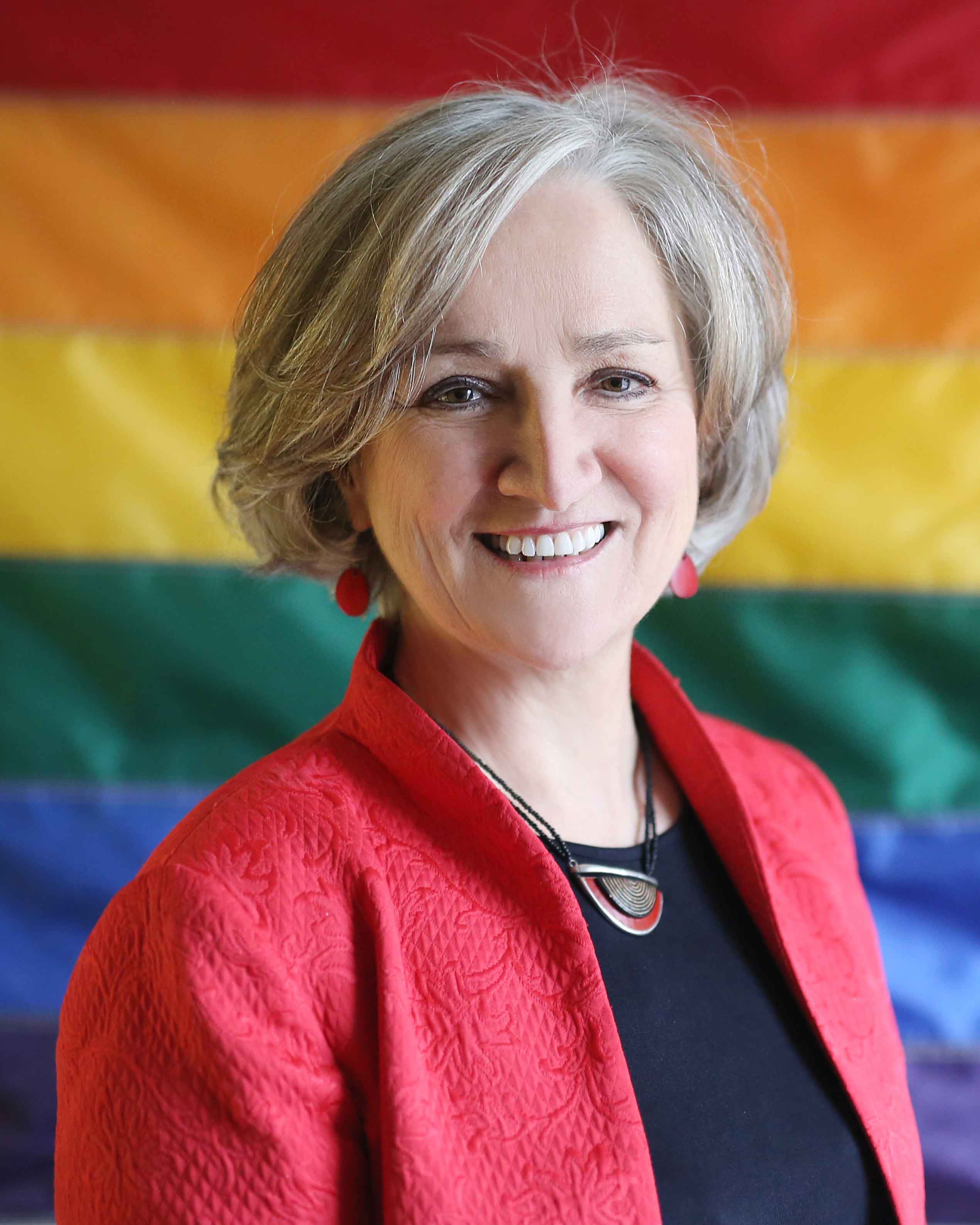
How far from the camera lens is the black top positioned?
0.93 metres

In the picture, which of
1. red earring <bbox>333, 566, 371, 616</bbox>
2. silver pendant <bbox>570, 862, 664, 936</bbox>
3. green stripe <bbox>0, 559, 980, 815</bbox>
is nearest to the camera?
silver pendant <bbox>570, 862, 664, 936</bbox>

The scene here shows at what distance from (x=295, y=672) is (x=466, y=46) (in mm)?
905

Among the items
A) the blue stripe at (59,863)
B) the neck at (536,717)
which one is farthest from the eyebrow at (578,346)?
the blue stripe at (59,863)

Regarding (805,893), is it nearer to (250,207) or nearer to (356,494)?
(356,494)

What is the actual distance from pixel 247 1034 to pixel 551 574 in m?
0.40

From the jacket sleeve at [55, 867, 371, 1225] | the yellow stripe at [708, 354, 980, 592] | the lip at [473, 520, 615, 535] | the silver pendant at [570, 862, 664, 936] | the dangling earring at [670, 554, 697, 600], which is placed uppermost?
the yellow stripe at [708, 354, 980, 592]

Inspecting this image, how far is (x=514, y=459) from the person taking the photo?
938 mm

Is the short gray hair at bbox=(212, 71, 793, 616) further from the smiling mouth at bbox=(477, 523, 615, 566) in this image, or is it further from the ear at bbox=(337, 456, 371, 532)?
the smiling mouth at bbox=(477, 523, 615, 566)

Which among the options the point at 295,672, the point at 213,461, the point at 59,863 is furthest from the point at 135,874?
the point at 213,461

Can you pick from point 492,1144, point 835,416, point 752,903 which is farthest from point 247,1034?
point 835,416

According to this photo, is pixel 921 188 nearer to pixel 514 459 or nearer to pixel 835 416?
pixel 835 416

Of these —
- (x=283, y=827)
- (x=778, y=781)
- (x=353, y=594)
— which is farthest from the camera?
(x=778, y=781)

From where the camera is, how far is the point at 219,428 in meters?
1.75

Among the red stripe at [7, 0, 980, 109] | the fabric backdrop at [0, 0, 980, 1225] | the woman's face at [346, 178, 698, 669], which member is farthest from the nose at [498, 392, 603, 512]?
the red stripe at [7, 0, 980, 109]
